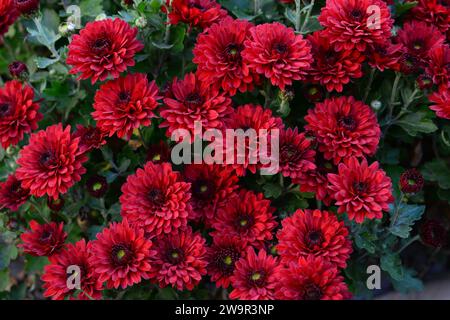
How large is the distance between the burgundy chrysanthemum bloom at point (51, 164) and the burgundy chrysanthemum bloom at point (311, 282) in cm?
76

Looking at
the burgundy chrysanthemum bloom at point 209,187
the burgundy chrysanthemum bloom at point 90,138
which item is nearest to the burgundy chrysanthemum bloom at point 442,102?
the burgundy chrysanthemum bloom at point 209,187

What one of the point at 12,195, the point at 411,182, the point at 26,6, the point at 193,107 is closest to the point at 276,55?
the point at 193,107

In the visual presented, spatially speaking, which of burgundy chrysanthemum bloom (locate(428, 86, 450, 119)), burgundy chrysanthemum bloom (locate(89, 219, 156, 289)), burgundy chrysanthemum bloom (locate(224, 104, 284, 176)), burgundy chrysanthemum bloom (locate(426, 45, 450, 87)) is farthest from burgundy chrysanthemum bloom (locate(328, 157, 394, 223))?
burgundy chrysanthemum bloom (locate(89, 219, 156, 289))

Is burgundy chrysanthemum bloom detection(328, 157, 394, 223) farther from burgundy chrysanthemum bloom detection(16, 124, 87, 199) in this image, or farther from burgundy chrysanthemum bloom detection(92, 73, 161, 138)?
burgundy chrysanthemum bloom detection(16, 124, 87, 199)

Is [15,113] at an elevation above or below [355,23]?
below

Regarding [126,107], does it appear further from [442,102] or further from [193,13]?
[442,102]

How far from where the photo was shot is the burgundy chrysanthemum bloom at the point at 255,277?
170cm

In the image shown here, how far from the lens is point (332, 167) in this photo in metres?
1.91

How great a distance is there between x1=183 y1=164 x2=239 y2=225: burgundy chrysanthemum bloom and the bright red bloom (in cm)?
57

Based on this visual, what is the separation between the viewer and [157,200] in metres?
1.77

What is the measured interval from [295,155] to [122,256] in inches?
24.4

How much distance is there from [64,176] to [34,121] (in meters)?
0.31

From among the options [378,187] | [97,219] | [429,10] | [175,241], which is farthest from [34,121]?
[429,10]
